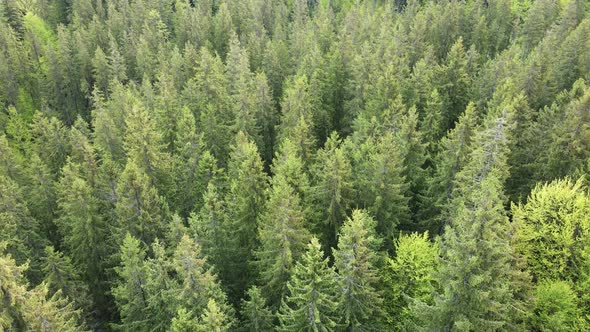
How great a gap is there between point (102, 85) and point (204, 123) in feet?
106

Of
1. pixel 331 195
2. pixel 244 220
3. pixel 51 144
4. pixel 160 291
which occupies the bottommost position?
pixel 51 144

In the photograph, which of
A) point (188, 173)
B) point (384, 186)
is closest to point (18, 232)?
point (188, 173)

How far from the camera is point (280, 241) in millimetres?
25672

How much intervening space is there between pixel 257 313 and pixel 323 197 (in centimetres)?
943

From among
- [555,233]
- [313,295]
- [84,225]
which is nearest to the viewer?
[313,295]

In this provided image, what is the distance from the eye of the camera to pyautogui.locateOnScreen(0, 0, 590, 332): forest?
22.1 meters

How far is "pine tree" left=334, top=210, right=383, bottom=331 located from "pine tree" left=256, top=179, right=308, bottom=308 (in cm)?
362

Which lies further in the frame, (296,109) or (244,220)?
(296,109)

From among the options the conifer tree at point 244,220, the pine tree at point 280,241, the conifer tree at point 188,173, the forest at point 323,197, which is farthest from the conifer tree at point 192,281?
the conifer tree at point 188,173

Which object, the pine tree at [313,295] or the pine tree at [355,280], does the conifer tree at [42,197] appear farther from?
the pine tree at [355,280]

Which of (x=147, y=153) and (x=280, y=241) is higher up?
(x=280, y=241)

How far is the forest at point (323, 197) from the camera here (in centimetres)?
2211

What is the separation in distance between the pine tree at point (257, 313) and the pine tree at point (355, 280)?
13.1 feet

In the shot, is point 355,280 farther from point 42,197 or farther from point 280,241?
point 42,197
